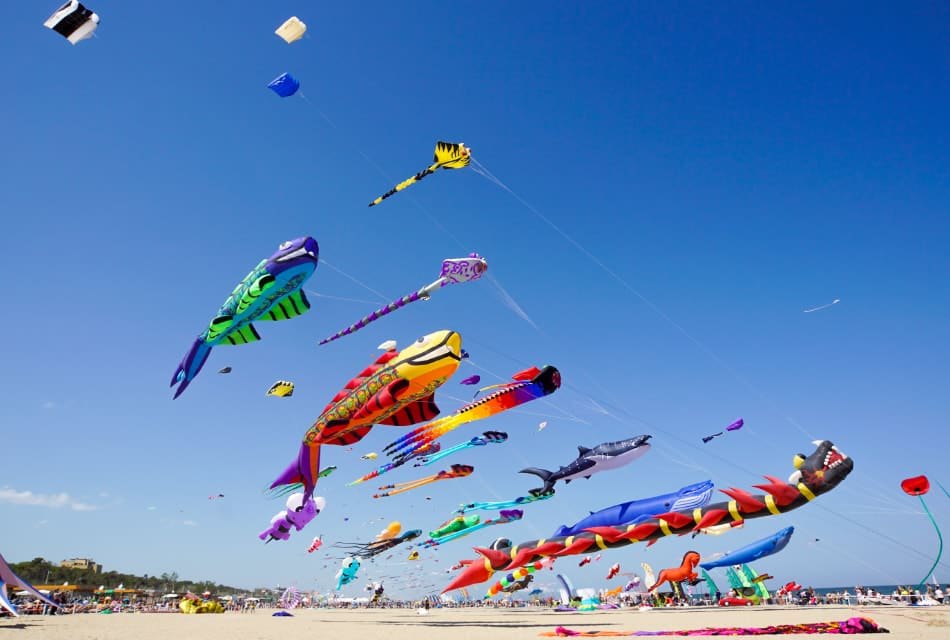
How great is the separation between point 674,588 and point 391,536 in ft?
59.6

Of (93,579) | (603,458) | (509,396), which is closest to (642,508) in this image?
(603,458)

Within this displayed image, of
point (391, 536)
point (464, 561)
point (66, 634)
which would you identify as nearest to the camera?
point (66, 634)

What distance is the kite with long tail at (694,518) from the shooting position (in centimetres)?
1297

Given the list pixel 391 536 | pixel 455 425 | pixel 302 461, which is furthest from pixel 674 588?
pixel 302 461

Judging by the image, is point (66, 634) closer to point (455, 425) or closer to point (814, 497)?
point (455, 425)

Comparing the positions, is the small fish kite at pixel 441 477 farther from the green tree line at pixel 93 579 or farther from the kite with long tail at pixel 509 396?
the green tree line at pixel 93 579

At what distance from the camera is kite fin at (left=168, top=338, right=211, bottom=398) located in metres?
15.8

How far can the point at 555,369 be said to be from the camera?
1705 centimetres

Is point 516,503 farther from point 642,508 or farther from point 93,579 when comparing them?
point 93,579

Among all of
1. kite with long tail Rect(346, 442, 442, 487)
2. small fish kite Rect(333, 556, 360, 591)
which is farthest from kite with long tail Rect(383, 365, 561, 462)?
small fish kite Rect(333, 556, 360, 591)

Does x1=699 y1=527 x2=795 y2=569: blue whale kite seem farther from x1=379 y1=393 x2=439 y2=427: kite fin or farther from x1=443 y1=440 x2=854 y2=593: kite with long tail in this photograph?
x1=379 y1=393 x2=439 y2=427: kite fin

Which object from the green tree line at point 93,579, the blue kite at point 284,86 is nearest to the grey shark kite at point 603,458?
the blue kite at point 284,86

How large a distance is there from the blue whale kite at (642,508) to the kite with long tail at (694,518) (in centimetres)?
53

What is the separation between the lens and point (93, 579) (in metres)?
81.2
